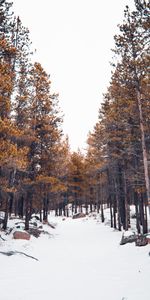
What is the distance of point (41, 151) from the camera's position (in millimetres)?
18531

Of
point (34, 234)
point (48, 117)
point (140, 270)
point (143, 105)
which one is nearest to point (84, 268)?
point (140, 270)

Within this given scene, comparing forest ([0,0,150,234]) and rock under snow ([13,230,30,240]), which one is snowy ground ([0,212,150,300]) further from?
forest ([0,0,150,234])

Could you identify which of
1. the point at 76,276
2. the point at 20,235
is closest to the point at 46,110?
the point at 20,235

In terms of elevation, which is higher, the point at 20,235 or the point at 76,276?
the point at 20,235

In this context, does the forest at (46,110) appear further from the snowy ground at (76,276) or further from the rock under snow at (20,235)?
the snowy ground at (76,276)

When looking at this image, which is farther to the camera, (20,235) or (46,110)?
(46,110)

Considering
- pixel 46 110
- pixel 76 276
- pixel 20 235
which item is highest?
pixel 46 110

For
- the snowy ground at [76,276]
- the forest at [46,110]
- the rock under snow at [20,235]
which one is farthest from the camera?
the rock under snow at [20,235]

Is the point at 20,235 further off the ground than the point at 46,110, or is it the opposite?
the point at 46,110

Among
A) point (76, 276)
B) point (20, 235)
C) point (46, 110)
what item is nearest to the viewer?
point (76, 276)

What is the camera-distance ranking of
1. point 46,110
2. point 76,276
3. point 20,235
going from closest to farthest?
point 76,276, point 20,235, point 46,110

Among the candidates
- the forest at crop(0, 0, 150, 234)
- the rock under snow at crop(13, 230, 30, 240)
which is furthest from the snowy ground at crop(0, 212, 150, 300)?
the forest at crop(0, 0, 150, 234)

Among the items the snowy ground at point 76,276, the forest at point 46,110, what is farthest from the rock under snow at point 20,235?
the forest at point 46,110

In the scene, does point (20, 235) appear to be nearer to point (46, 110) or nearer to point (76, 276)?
point (76, 276)
